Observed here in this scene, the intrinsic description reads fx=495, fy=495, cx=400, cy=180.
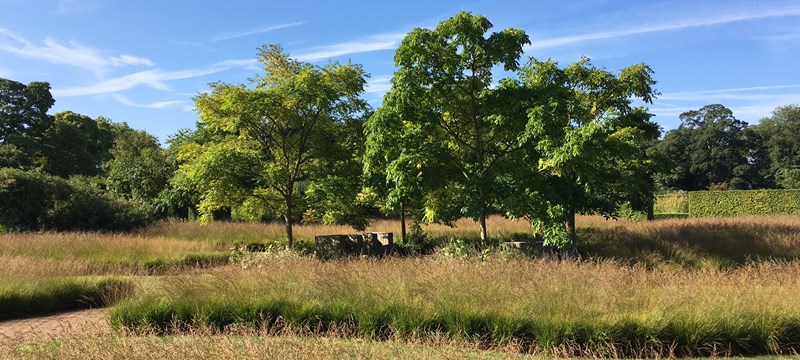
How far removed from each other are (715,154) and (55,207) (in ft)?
234

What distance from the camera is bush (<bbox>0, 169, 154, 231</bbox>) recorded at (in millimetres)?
16766

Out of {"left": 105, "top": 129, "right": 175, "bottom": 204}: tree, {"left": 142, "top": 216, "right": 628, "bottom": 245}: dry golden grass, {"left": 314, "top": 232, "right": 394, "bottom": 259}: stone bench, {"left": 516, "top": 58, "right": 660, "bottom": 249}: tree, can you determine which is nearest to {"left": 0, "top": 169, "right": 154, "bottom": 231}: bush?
{"left": 142, "top": 216, "right": 628, "bottom": 245}: dry golden grass

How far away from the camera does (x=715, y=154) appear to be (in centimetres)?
6475

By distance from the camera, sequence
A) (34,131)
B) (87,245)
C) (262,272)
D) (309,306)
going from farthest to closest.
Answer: (34,131) < (87,245) < (262,272) < (309,306)

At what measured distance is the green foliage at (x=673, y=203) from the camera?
123 feet

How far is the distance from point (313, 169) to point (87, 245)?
6366 mm

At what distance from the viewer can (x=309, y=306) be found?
6.21 m

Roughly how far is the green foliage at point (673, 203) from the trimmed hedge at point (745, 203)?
2276 mm

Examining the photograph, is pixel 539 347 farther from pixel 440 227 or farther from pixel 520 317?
pixel 440 227

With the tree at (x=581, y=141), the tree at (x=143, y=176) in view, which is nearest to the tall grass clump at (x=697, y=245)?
the tree at (x=581, y=141)

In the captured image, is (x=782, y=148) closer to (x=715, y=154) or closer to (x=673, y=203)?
(x=715, y=154)

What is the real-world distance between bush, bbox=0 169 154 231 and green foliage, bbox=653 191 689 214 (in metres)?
35.4

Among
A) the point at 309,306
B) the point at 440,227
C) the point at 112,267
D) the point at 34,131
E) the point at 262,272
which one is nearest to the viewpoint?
the point at 309,306

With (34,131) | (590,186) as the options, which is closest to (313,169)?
(590,186)
